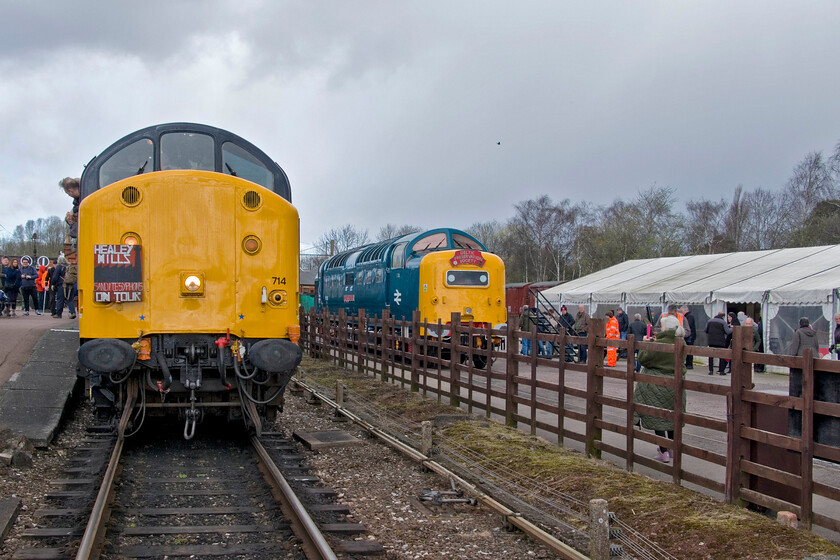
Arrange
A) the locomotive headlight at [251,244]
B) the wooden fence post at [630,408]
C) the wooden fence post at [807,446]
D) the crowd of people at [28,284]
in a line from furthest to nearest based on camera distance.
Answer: the crowd of people at [28,284]
the locomotive headlight at [251,244]
the wooden fence post at [630,408]
the wooden fence post at [807,446]

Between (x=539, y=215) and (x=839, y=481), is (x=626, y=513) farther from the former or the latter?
(x=539, y=215)

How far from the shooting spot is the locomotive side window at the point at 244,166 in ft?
28.7

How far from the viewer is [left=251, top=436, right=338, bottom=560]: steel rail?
15.8 feet

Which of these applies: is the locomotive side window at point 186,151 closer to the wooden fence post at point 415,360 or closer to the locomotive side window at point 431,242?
the wooden fence post at point 415,360

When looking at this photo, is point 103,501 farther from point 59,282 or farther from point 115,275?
point 59,282

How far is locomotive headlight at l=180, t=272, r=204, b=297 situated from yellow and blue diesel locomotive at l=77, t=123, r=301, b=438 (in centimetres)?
1

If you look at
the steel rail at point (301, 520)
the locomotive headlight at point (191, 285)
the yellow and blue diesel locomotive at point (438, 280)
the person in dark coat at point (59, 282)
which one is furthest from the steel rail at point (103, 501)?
the person in dark coat at point (59, 282)

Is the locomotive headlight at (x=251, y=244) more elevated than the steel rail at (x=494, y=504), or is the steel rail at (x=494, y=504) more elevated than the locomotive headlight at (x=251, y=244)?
the locomotive headlight at (x=251, y=244)

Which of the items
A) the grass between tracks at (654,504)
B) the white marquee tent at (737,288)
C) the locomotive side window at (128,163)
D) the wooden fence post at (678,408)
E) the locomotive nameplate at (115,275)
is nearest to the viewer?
the grass between tracks at (654,504)

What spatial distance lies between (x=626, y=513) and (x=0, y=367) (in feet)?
31.7

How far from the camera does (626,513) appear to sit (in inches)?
233

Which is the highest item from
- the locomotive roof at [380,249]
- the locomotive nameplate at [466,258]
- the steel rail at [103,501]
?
the locomotive roof at [380,249]

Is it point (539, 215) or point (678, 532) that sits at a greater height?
point (539, 215)

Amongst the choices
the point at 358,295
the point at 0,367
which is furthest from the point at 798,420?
the point at 358,295
